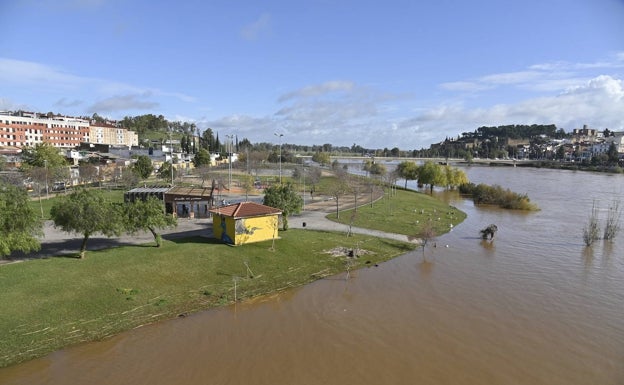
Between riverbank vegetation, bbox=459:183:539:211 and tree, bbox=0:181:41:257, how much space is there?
5879 centimetres

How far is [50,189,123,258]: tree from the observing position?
23953 mm

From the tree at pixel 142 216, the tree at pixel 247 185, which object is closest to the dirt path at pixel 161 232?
the tree at pixel 142 216

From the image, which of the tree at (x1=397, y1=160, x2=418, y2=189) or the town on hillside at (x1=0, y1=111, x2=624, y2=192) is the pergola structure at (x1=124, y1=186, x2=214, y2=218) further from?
the tree at (x1=397, y1=160, x2=418, y2=189)

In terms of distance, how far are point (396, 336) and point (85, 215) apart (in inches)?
740

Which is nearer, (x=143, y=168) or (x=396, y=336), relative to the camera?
(x=396, y=336)

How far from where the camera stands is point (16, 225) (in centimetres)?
2236

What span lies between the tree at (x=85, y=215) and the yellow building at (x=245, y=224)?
7.39m

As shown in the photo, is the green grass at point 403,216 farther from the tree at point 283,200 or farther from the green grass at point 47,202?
the green grass at point 47,202

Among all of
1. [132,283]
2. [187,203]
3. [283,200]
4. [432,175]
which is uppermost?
[432,175]

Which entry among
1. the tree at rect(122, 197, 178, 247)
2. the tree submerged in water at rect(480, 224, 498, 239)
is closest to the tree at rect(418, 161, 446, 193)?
the tree submerged in water at rect(480, 224, 498, 239)

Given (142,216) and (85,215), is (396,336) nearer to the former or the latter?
(142,216)

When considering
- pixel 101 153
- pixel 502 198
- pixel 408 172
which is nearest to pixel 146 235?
pixel 502 198

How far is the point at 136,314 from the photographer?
65.1 ft

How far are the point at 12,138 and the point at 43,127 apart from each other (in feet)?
29.5
